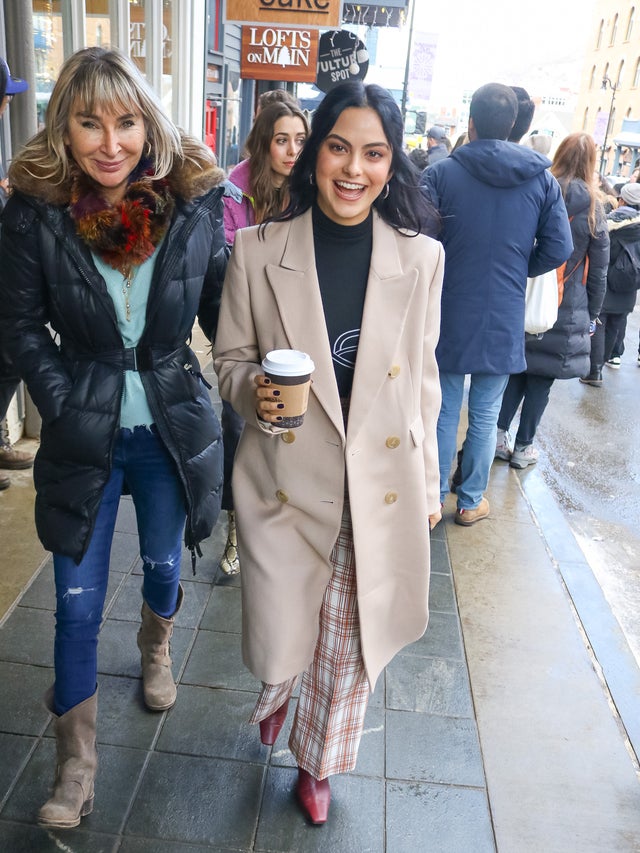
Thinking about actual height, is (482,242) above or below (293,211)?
below

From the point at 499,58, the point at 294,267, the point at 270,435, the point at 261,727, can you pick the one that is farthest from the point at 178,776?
the point at 499,58

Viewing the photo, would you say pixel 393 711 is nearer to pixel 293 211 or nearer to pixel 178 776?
pixel 178 776

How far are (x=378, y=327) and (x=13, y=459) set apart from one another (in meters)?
3.23

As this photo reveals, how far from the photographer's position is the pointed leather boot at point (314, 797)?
2457 millimetres

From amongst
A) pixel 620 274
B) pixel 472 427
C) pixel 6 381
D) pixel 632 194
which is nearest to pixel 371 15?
pixel 632 194

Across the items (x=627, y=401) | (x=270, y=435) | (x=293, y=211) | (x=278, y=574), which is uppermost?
(x=293, y=211)

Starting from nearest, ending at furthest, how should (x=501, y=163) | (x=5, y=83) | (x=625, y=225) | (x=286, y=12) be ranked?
(x=5, y=83)
(x=501, y=163)
(x=625, y=225)
(x=286, y=12)

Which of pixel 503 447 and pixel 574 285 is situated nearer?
pixel 574 285

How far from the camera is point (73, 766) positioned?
7.89 feet

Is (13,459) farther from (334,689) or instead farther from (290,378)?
(290,378)

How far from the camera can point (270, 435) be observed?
2.17 metres

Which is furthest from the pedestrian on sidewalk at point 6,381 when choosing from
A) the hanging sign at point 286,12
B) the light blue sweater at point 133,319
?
the hanging sign at point 286,12

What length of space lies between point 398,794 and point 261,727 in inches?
19.9

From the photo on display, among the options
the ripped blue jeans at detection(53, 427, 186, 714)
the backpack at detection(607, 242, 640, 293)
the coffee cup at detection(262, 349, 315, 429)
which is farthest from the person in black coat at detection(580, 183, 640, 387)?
the coffee cup at detection(262, 349, 315, 429)
